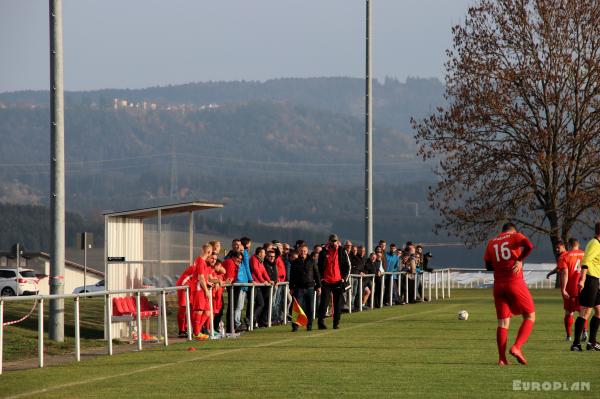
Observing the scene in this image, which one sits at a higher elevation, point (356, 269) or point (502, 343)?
point (356, 269)

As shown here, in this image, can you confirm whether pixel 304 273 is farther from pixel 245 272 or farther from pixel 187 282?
pixel 187 282

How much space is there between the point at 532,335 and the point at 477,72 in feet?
97.1

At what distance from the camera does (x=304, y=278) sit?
2652 centimetres

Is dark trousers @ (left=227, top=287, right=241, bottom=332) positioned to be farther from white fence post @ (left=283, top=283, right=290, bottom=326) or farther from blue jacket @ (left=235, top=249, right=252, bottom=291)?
white fence post @ (left=283, top=283, right=290, bottom=326)

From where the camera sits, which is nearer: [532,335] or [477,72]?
[532,335]

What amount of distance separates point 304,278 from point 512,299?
10323 millimetres

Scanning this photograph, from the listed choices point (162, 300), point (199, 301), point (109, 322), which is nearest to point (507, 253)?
point (109, 322)

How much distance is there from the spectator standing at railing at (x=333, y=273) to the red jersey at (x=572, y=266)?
21.1 ft

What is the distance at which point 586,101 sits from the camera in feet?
169

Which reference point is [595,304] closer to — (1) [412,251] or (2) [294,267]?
(2) [294,267]

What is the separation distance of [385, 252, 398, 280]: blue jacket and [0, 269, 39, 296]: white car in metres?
40.0

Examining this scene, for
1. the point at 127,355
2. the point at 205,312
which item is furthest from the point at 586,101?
the point at 127,355

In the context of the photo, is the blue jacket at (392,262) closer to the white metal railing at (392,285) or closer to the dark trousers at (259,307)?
the white metal railing at (392,285)

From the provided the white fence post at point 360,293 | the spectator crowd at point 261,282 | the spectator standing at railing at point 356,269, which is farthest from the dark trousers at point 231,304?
the white fence post at point 360,293
